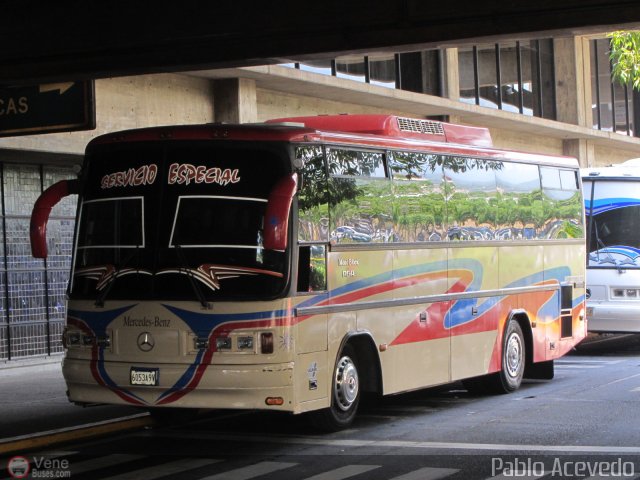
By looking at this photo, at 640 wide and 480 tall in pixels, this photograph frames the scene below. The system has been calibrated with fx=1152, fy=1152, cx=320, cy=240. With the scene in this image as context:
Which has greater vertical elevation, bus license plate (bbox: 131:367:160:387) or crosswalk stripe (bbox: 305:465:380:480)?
bus license plate (bbox: 131:367:160:387)

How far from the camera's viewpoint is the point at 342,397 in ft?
40.2

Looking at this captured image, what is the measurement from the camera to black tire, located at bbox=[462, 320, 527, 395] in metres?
15.7

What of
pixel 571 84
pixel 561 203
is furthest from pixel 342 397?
pixel 571 84

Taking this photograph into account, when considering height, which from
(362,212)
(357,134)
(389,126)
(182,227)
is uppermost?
(389,126)

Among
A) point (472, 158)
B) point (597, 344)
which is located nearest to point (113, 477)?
point (472, 158)

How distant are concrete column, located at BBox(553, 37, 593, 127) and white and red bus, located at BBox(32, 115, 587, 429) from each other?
2328 cm

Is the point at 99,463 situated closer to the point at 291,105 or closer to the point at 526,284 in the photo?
→ the point at 526,284

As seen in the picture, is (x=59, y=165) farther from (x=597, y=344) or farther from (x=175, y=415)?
(x=597, y=344)

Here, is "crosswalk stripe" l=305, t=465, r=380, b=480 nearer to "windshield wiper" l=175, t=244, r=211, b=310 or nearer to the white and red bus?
the white and red bus

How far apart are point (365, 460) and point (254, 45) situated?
4502 mm

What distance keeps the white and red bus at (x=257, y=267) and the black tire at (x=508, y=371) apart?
5.69 ft

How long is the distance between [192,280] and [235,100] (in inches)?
433

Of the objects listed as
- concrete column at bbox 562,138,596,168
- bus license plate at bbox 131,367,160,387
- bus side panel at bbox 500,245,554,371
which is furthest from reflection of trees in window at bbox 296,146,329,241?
concrete column at bbox 562,138,596,168

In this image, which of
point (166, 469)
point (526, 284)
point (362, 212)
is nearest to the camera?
point (166, 469)
